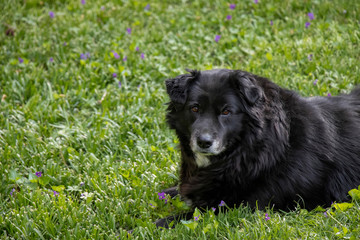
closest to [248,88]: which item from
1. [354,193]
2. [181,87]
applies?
[181,87]

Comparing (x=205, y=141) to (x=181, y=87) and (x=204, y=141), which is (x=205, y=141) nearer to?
(x=204, y=141)

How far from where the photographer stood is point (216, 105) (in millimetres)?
3773

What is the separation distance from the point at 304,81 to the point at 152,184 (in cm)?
258

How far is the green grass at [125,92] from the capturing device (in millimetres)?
3789

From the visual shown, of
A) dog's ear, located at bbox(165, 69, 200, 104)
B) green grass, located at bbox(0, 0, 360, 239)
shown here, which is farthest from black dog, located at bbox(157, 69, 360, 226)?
green grass, located at bbox(0, 0, 360, 239)

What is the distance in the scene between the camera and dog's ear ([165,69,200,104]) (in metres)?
3.91

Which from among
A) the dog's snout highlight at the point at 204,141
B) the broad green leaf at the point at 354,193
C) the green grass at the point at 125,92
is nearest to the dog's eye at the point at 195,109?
the dog's snout highlight at the point at 204,141

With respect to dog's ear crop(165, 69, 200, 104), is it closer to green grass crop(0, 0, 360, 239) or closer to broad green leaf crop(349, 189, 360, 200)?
green grass crop(0, 0, 360, 239)

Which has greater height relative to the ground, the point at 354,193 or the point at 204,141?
the point at 204,141

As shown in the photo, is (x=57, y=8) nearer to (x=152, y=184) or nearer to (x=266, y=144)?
(x=152, y=184)

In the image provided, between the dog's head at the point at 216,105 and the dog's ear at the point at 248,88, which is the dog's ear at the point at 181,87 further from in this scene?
the dog's ear at the point at 248,88

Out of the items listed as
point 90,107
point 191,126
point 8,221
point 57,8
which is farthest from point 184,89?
point 57,8

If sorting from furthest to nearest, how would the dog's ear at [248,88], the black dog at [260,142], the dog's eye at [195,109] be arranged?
the dog's eye at [195,109]
the black dog at [260,142]
the dog's ear at [248,88]

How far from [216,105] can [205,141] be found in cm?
33
